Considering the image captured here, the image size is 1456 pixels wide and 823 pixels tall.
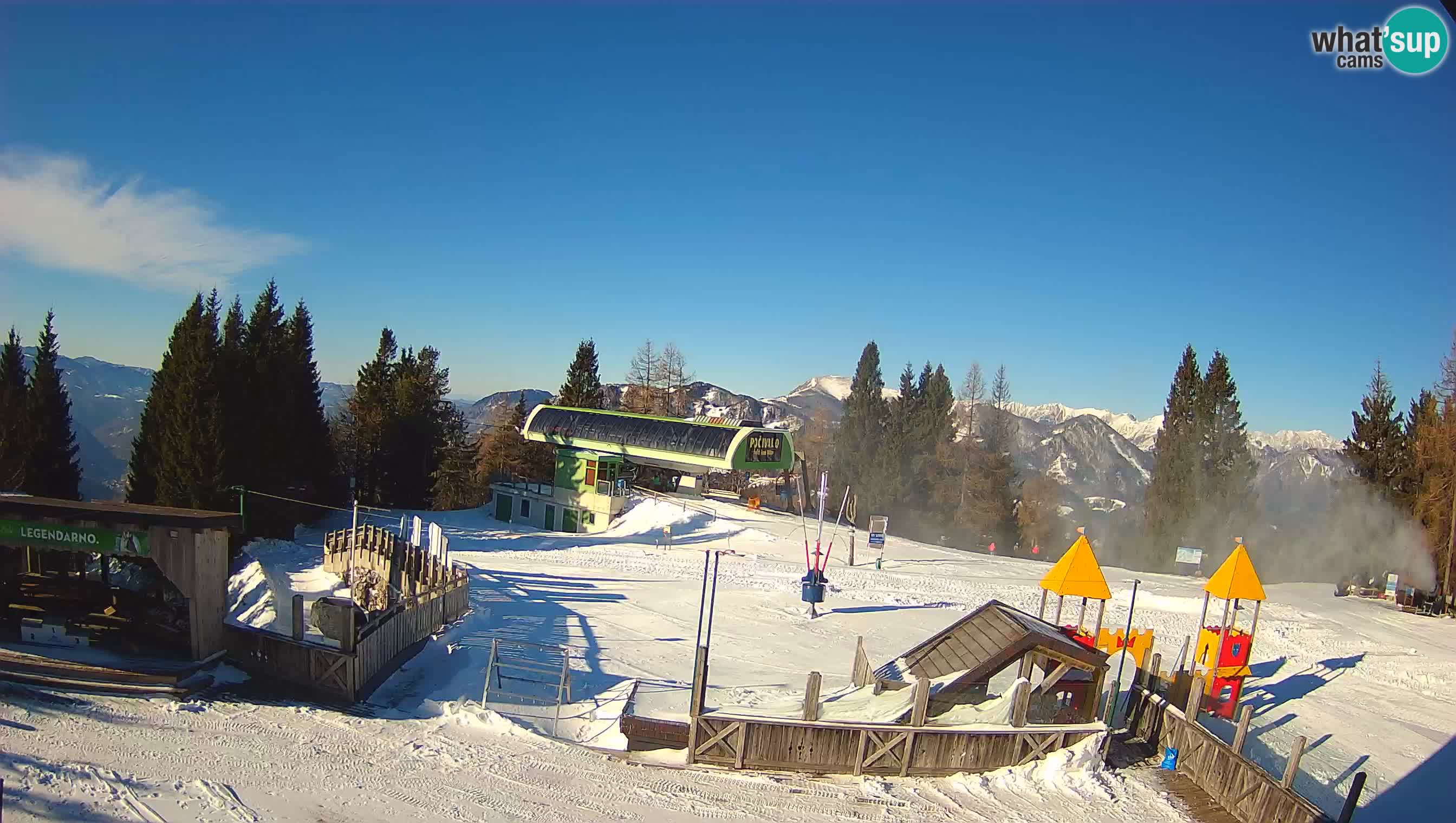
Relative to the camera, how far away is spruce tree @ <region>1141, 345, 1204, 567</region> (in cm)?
4891

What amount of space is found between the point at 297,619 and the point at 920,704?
10.2 metres

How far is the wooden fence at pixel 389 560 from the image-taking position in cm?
1919

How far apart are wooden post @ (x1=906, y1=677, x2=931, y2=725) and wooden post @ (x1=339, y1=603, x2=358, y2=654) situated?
8.97 meters

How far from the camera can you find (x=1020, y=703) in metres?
11.8

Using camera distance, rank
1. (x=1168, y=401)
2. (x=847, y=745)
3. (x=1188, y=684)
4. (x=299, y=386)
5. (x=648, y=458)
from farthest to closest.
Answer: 1. (x=1168, y=401)
2. (x=299, y=386)
3. (x=648, y=458)
4. (x=1188, y=684)
5. (x=847, y=745)

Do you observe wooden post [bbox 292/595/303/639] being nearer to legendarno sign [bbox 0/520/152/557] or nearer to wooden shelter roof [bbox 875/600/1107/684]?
legendarno sign [bbox 0/520/152/557]

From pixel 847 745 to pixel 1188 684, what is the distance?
8.12m

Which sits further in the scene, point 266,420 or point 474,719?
point 266,420

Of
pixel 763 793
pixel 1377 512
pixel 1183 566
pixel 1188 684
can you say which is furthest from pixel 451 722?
pixel 1377 512

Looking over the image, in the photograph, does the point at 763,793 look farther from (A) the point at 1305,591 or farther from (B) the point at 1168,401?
(B) the point at 1168,401

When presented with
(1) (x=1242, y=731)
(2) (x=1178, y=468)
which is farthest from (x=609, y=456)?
(2) (x=1178, y=468)

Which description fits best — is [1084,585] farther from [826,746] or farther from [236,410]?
[236,410]

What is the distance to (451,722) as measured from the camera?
472 inches

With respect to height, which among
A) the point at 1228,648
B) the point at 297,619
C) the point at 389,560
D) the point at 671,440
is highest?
the point at 671,440
